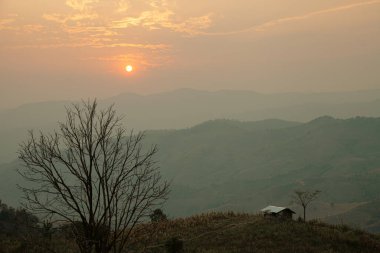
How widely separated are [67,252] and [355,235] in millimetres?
20953

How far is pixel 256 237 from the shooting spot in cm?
2955

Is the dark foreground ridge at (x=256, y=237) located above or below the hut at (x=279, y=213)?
below

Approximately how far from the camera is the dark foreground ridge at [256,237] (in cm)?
2714

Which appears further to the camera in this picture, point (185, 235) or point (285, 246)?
point (185, 235)

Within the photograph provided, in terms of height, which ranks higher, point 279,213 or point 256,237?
point 279,213

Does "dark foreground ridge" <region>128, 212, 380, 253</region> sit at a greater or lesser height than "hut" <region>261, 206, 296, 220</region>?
lesser

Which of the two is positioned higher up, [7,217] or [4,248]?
[7,217]

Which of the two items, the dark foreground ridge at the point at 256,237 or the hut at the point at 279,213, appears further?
the hut at the point at 279,213

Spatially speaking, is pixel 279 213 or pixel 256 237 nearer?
pixel 256 237

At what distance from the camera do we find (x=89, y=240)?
11.4 m

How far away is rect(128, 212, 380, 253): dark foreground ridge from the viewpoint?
89.0 feet

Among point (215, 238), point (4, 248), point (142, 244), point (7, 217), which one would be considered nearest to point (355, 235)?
point (215, 238)

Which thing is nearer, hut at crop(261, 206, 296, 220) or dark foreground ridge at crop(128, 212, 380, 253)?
dark foreground ridge at crop(128, 212, 380, 253)

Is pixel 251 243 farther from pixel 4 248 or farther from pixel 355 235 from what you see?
pixel 4 248
